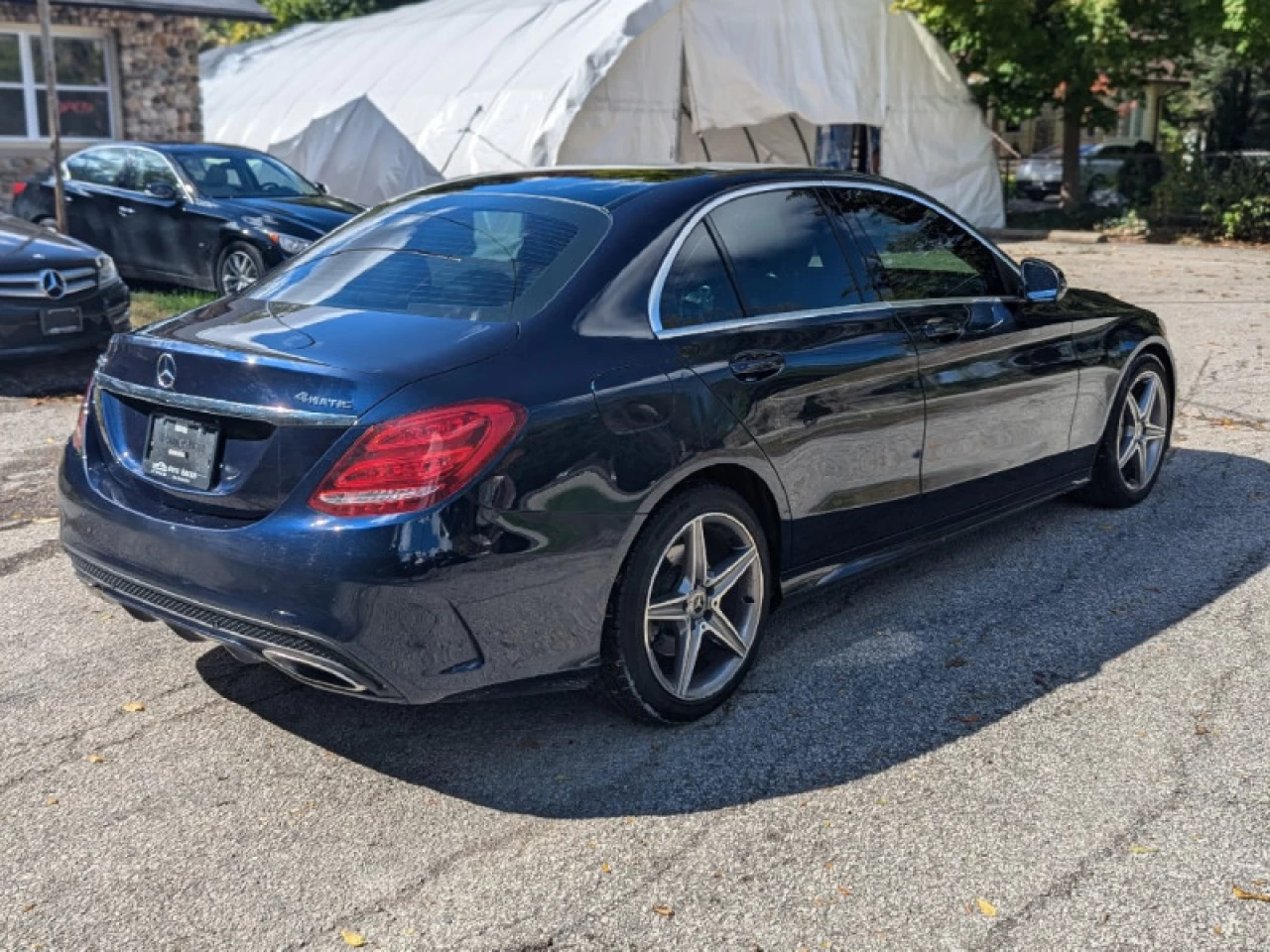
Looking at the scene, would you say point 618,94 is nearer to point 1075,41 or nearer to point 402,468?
point 1075,41

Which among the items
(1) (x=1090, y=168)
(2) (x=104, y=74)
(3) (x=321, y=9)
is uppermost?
(3) (x=321, y=9)

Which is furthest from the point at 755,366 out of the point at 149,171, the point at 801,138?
the point at 801,138

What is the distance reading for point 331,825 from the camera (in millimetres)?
3568

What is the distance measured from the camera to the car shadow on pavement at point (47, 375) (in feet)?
30.4

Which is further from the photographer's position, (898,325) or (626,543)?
(898,325)

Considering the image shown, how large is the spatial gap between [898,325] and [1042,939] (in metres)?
2.39

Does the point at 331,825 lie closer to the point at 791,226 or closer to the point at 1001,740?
the point at 1001,740

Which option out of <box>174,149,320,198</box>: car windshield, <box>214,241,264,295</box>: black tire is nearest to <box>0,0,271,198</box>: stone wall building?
<box>174,149,320,198</box>: car windshield

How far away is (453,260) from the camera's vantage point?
4281 millimetres

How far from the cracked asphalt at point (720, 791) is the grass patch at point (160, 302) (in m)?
6.68

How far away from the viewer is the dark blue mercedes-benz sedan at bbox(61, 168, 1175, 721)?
3.50 meters

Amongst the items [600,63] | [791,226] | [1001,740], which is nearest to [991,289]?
[791,226]

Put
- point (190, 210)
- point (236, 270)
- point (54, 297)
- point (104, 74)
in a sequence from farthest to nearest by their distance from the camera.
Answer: point (104, 74) → point (190, 210) → point (236, 270) → point (54, 297)

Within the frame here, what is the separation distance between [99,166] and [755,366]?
11876 millimetres
